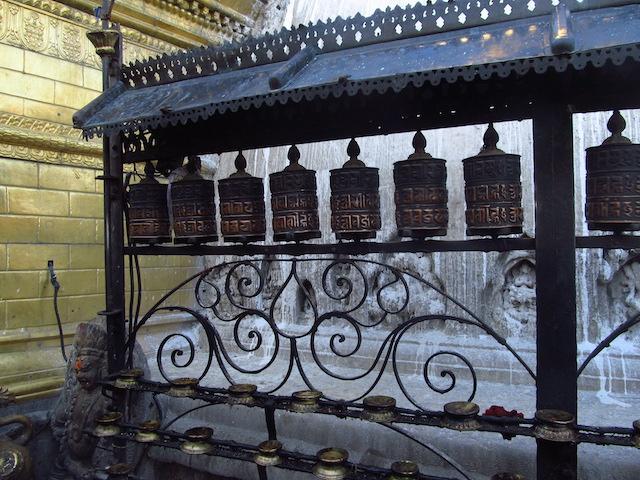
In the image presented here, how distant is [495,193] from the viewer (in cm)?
199

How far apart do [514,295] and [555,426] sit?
179 centimetres

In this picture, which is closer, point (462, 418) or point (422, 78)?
point (422, 78)

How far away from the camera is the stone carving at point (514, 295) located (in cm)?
352

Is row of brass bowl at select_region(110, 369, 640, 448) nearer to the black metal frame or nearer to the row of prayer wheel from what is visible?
the black metal frame

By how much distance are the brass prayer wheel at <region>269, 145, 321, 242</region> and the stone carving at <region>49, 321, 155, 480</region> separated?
148 centimetres

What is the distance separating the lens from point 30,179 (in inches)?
166

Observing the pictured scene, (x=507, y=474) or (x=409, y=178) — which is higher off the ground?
(x=409, y=178)

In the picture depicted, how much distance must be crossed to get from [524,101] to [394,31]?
542 mm

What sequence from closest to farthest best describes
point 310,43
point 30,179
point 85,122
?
point 310,43 < point 85,122 < point 30,179

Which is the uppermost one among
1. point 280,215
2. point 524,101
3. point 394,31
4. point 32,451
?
point 394,31

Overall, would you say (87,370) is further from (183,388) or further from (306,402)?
(306,402)

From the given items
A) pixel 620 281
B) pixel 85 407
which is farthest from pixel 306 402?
pixel 620 281

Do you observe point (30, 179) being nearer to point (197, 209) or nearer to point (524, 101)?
point (197, 209)

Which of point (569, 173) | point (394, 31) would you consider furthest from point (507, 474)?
point (394, 31)
